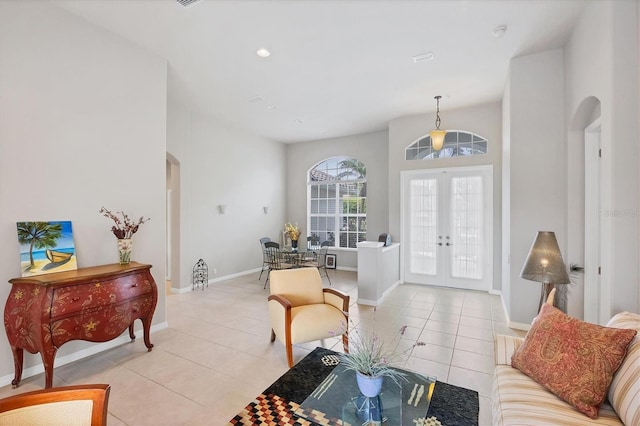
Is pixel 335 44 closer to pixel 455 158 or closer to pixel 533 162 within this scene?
pixel 533 162

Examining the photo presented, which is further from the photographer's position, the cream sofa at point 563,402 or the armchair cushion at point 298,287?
the armchair cushion at point 298,287

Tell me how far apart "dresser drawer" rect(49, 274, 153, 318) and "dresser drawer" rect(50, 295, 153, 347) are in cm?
5

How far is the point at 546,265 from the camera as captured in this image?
8.68 ft

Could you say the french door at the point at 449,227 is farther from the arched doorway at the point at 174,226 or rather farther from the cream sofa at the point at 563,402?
the arched doorway at the point at 174,226

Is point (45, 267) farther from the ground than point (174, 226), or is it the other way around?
point (174, 226)

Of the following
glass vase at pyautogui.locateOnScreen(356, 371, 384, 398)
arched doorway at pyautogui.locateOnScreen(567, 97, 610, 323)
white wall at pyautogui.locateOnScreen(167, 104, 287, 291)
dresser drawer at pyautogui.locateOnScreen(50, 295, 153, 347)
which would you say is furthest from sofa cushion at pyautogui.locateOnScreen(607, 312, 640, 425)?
white wall at pyautogui.locateOnScreen(167, 104, 287, 291)

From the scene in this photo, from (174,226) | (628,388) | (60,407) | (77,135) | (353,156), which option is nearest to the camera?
(60,407)

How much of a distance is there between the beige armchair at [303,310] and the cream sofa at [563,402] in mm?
1216

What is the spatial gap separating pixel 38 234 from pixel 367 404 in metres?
3.24

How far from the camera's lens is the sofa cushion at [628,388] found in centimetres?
142

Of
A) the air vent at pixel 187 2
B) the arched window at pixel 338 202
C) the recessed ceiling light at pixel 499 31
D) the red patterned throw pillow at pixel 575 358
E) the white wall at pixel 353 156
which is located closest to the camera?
the red patterned throw pillow at pixel 575 358

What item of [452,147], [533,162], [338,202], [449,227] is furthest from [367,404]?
[338,202]

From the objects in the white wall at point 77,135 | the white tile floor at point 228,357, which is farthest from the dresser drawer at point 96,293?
the white tile floor at point 228,357

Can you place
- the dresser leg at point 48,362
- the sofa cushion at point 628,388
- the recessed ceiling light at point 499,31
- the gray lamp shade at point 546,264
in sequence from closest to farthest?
the sofa cushion at point 628,388
the dresser leg at point 48,362
the gray lamp shade at point 546,264
the recessed ceiling light at point 499,31
